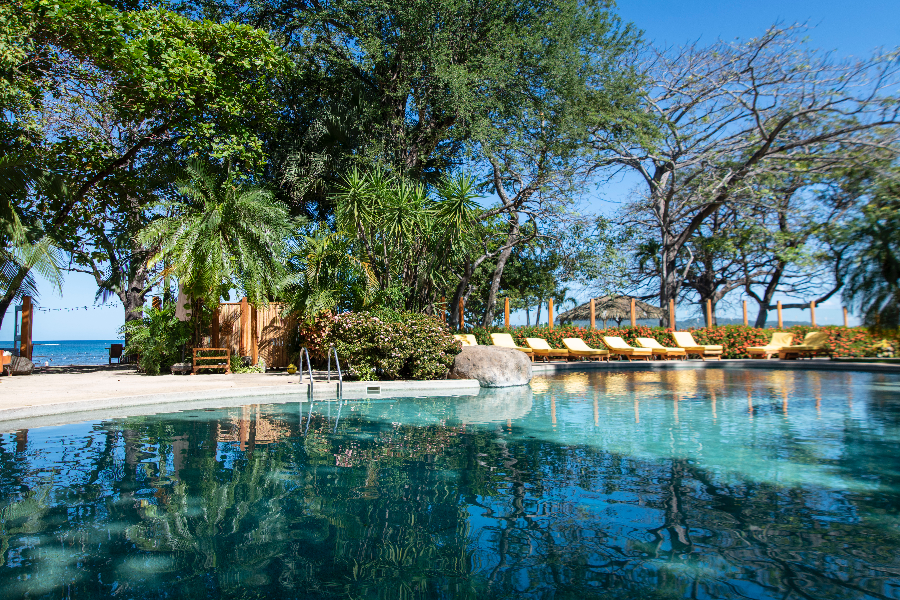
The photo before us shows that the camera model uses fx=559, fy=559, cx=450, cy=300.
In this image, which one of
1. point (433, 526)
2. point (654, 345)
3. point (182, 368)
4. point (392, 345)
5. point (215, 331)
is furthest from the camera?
point (654, 345)

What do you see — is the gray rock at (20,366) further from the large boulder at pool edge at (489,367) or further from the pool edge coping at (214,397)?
the large boulder at pool edge at (489,367)

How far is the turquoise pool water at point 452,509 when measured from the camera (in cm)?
277

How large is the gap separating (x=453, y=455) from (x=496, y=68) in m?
14.8

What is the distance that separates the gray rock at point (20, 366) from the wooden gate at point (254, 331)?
463cm

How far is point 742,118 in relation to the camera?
78.5 ft

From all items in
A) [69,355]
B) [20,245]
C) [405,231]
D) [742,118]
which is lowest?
[69,355]

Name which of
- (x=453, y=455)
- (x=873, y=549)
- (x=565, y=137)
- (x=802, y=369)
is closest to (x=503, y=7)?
(x=565, y=137)

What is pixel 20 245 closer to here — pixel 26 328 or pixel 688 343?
pixel 26 328

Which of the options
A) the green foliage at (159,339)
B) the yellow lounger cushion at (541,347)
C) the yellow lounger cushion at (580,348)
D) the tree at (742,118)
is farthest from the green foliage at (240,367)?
the tree at (742,118)

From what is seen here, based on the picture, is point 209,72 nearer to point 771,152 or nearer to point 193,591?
point 193,591

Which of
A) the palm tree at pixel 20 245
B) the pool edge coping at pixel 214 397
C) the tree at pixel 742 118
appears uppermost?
the tree at pixel 742 118

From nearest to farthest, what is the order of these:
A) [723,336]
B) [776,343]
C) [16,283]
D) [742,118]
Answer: [16,283] → [776,343] → [723,336] → [742,118]

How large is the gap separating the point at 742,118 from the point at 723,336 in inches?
370

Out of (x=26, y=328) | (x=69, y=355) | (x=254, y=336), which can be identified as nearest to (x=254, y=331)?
(x=254, y=336)
